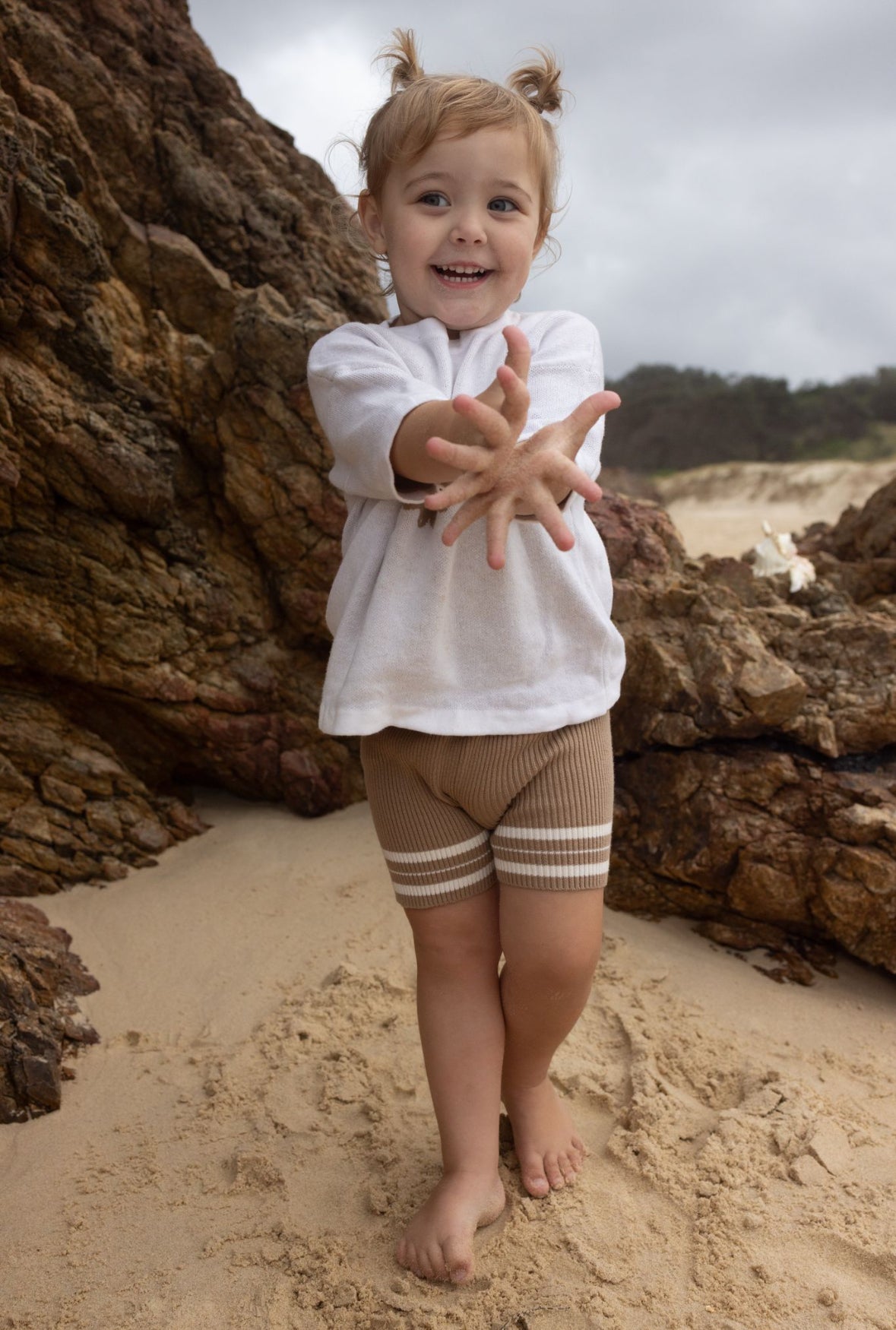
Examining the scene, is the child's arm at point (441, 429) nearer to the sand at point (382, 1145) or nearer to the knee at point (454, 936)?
the knee at point (454, 936)

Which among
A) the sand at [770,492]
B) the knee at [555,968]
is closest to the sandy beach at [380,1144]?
the knee at [555,968]

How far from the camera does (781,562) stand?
3617mm

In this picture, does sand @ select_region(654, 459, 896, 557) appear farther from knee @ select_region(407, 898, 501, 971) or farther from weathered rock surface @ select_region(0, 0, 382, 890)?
knee @ select_region(407, 898, 501, 971)

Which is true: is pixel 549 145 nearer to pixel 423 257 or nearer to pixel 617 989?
pixel 423 257

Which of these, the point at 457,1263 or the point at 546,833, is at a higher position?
the point at 546,833

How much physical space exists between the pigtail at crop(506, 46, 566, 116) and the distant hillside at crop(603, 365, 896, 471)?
23.0m

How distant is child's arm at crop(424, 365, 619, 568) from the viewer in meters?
1.37

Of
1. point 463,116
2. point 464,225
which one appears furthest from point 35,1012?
point 463,116

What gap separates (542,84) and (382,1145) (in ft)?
6.79

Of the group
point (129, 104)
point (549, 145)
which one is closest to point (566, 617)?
point (549, 145)

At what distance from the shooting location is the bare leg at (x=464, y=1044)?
5.73ft

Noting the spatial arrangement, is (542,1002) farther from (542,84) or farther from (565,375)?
(542,84)

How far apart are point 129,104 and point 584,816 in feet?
9.30

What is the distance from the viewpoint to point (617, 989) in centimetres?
243
